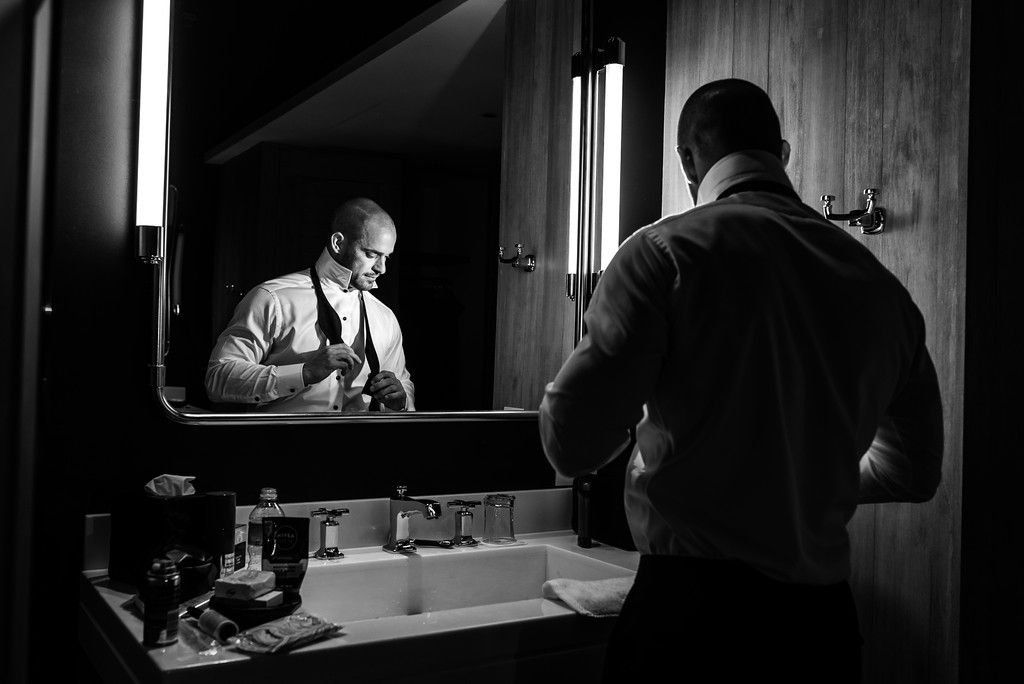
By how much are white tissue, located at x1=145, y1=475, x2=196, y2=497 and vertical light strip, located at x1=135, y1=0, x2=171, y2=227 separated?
1.46 feet

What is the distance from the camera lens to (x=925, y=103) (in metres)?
1.45

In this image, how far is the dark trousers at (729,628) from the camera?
3.54ft

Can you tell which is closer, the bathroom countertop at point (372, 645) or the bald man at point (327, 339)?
the bathroom countertop at point (372, 645)

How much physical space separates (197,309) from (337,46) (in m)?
0.60

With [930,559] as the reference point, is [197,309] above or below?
above

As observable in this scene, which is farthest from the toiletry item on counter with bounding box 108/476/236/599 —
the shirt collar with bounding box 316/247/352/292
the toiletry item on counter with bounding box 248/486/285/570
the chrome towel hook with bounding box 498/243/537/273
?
the chrome towel hook with bounding box 498/243/537/273

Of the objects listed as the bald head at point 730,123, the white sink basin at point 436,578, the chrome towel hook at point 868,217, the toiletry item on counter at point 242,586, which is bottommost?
the white sink basin at point 436,578

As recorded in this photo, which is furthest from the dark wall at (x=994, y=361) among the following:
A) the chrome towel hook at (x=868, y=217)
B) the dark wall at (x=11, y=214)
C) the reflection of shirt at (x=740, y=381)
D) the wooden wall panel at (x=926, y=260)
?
the dark wall at (x=11, y=214)

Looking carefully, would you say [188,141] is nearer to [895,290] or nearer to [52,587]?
[52,587]

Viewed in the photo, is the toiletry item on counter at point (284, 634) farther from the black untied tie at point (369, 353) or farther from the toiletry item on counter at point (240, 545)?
the black untied tie at point (369, 353)

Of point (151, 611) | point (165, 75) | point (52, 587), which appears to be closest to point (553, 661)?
point (151, 611)

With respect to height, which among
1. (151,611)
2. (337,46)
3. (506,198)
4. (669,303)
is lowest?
(151,611)

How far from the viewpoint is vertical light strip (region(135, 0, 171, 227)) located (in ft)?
5.15

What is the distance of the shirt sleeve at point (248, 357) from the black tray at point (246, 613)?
46 centimetres
